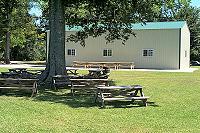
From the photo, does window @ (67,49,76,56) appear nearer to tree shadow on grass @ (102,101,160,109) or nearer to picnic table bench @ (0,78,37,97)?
picnic table bench @ (0,78,37,97)

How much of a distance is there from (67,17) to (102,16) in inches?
106

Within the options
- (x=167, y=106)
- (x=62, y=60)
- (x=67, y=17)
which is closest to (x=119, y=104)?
(x=167, y=106)

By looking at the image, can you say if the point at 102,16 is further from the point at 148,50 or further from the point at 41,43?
the point at 41,43

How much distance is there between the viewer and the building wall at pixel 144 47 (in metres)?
41.1

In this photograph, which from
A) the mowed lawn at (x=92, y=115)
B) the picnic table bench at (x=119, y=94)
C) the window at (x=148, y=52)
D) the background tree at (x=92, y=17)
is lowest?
the mowed lawn at (x=92, y=115)

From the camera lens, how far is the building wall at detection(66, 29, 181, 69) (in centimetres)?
4112

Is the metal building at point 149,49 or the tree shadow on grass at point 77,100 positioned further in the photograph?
the metal building at point 149,49

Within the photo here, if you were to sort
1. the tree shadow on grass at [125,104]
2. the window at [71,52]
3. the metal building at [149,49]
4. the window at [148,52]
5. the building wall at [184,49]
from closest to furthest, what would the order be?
the tree shadow on grass at [125,104]
the metal building at [149,49]
the window at [148,52]
the building wall at [184,49]
the window at [71,52]

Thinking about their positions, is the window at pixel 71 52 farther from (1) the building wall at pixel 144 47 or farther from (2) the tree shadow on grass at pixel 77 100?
(2) the tree shadow on grass at pixel 77 100

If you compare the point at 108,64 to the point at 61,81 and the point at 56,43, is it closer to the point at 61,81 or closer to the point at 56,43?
the point at 56,43

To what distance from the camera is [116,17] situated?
21.7 metres

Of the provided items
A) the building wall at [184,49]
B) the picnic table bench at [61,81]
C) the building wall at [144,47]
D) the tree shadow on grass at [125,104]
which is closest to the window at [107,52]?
the building wall at [144,47]

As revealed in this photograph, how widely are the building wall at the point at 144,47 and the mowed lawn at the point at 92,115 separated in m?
27.0

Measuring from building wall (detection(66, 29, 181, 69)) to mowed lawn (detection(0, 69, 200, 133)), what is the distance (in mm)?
27017
